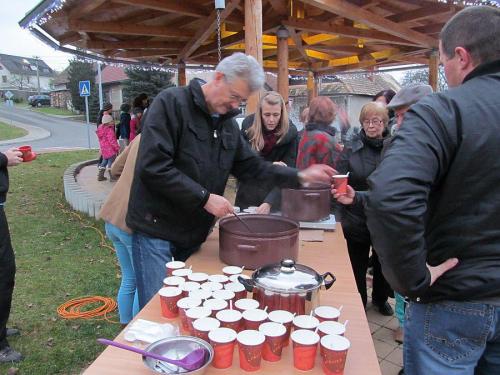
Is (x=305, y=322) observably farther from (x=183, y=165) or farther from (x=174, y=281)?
A: (x=183, y=165)

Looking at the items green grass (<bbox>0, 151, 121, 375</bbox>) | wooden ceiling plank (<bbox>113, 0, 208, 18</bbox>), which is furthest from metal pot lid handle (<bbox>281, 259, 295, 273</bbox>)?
wooden ceiling plank (<bbox>113, 0, 208, 18</bbox>)

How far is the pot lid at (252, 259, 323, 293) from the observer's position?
135cm

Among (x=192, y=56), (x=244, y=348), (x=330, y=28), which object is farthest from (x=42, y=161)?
(x=244, y=348)

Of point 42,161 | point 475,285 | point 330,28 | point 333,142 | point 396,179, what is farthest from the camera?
point 42,161

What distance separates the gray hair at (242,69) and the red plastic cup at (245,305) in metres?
0.94

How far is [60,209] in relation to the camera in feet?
21.4

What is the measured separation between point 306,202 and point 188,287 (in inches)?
43.1

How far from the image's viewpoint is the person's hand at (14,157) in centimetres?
258

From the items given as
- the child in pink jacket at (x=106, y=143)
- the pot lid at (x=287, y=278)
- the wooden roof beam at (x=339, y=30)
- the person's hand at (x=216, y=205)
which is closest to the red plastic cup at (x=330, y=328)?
Answer: the pot lid at (x=287, y=278)

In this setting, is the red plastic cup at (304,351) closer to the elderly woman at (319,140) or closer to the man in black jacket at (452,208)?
the man in black jacket at (452,208)

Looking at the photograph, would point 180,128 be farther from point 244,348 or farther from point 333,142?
point 333,142

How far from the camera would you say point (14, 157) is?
2.60 meters

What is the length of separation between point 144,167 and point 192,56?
8.34 meters

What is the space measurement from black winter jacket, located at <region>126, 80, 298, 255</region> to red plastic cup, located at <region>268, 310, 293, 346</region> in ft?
2.17
